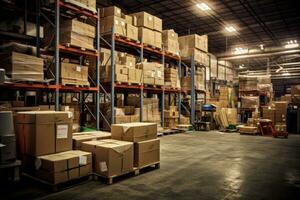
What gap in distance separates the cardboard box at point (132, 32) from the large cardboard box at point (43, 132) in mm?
5790

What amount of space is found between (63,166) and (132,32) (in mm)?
7087

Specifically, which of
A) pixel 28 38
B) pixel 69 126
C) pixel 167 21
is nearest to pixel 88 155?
pixel 69 126

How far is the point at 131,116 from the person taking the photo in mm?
9898

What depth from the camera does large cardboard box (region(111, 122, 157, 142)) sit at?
5156 millimetres

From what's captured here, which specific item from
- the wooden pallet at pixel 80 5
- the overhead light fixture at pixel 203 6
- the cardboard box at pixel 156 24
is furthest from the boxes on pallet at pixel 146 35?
the overhead light fixture at pixel 203 6

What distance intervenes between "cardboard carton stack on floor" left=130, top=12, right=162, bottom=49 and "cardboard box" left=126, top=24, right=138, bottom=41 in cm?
42

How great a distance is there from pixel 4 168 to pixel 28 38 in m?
4.71

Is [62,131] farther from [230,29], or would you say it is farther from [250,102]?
[230,29]

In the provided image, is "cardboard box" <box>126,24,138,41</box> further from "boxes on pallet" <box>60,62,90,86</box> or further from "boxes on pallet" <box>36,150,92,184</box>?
"boxes on pallet" <box>36,150,92,184</box>

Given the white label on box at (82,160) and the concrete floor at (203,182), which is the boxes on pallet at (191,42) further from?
the white label on box at (82,160)

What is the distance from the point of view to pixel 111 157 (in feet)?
14.9

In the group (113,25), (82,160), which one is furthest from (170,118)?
(82,160)

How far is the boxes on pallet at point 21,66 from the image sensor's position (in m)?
6.10

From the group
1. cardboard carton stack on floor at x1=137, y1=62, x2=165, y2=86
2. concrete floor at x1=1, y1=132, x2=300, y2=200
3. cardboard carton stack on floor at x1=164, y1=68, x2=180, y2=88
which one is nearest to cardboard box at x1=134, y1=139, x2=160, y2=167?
concrete floor at x1=1, y1=132, x2=300, y2=200
